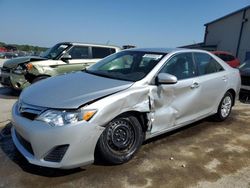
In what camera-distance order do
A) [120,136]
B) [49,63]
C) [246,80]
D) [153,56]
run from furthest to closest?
[246,80]
[49,63]
[153,56]
[120,136]

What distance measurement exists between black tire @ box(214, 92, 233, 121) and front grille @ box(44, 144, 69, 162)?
346 cm

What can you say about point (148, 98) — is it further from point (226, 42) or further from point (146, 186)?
point (226, 42)

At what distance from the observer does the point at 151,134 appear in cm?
363

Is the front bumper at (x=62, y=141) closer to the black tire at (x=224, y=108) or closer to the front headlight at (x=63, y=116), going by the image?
the front headlight at (x=63, y=116)

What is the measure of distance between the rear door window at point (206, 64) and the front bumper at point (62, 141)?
2.37 m

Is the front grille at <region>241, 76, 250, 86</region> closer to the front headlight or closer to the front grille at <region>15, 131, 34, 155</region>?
the front headlight

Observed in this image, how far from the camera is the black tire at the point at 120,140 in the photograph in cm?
310

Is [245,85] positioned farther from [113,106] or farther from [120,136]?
[113,106]

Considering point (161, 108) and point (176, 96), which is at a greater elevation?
point (176, 96)

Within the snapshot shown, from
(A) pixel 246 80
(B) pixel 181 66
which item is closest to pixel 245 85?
(A) pixel 246 80

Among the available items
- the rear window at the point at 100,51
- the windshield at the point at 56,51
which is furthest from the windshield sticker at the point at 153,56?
the rear window at the point at 100,51

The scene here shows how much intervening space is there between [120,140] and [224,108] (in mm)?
2907

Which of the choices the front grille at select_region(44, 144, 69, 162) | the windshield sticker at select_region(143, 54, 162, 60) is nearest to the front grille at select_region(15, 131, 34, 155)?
the front grille at select_region(44, 144, 69, 162)

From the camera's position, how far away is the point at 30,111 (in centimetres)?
297
